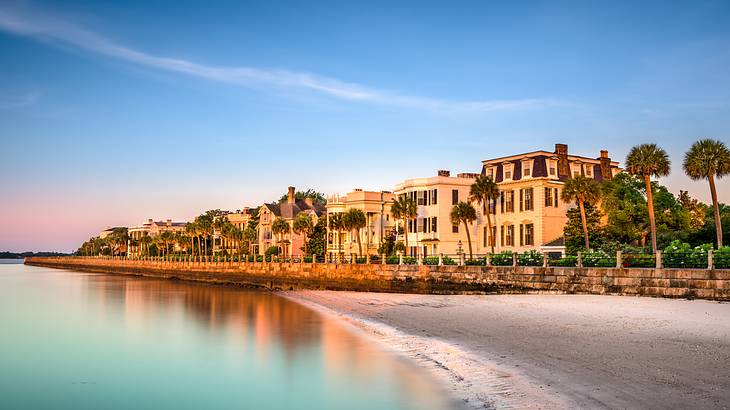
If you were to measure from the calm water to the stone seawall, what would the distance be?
1194 cm

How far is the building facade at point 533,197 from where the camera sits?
5906cm

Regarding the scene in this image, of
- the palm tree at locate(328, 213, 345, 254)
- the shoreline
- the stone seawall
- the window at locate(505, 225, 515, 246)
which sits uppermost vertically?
the palm tree at locate(328, 213, 345, 254)

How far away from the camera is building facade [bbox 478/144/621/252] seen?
5906cm

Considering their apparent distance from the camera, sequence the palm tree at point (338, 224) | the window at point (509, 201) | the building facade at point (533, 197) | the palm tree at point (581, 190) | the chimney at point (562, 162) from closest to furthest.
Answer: the palm tree at point (581, 190) < the building facade at point (533, 197) < the chimney at point (562, 162) < the window at point (509, 201) < the palm tree at point (338, 224)

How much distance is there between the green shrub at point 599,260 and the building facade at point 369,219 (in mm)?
46746

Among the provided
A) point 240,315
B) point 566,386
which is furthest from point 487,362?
point 240,315

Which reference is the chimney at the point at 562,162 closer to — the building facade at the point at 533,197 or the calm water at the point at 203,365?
the building facade at the point at 533,197

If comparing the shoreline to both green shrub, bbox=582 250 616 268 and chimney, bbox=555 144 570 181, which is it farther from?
chimney, bbox=555 144 570 181

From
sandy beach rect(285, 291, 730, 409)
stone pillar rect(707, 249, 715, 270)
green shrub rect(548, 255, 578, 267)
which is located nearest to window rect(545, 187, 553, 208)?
green shrub rect(548, 255, 578, 267)

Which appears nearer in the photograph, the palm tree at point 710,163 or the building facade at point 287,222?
the palm tree at point 710,163

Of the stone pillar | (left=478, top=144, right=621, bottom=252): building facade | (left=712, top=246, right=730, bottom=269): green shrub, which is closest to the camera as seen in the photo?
the stone pillar

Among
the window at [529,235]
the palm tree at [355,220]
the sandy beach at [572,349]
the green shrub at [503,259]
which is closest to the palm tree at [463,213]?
the window at [529,235]

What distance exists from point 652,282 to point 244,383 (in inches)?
870

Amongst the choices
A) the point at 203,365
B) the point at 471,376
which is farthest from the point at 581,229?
the point at 471,376
